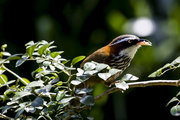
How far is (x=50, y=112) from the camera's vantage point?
6.05ft

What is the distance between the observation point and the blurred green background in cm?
426

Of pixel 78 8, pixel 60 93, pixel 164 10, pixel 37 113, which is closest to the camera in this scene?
pixel 60 93

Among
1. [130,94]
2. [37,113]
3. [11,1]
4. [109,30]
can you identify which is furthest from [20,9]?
[37,113]

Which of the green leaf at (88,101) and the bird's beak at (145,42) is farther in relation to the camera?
the bird's beak at (145,42)

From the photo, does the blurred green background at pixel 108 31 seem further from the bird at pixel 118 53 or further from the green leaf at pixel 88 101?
the green leaf at pixel 88 101

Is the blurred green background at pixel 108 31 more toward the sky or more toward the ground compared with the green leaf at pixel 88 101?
more toward the sky

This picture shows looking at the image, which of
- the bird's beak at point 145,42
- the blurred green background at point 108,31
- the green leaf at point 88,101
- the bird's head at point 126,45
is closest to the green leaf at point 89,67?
the green leaf at point 88,101

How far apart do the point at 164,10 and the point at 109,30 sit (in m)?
0.74

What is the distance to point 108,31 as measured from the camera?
456 centimetres

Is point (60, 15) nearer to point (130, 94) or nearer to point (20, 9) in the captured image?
point (20, 9)

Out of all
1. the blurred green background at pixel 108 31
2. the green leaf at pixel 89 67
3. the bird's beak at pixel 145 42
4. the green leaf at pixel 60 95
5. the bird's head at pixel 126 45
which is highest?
the blurred green background at pixel 108 31

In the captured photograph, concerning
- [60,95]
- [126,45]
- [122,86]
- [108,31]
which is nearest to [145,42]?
[126,45]

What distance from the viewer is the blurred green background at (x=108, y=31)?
168 inches

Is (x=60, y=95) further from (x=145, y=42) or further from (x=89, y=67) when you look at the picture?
(x=145, y=42)
